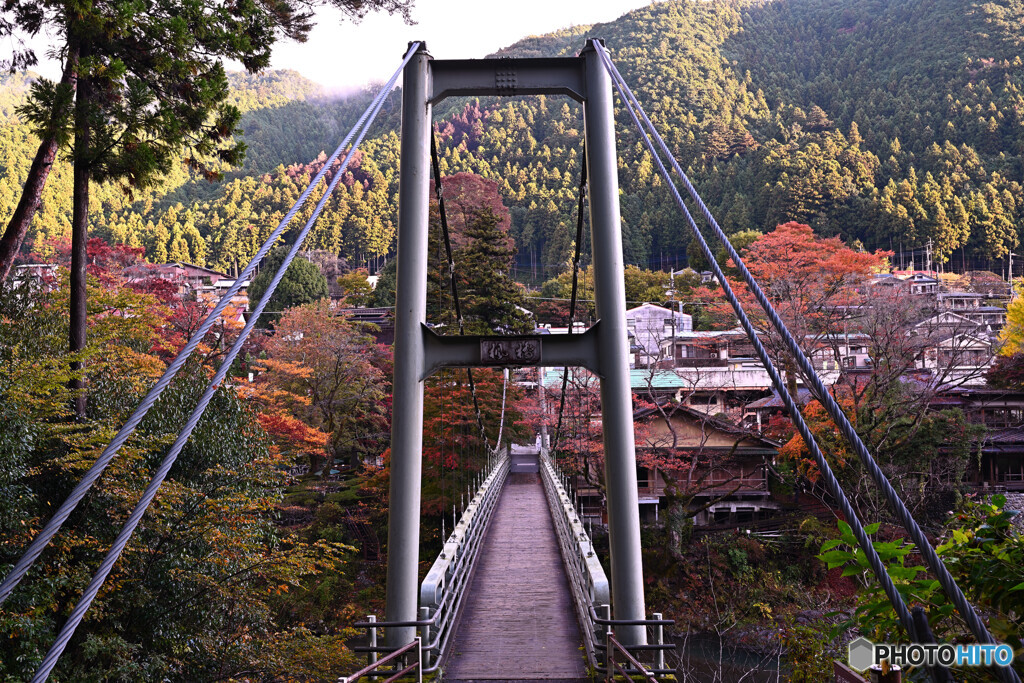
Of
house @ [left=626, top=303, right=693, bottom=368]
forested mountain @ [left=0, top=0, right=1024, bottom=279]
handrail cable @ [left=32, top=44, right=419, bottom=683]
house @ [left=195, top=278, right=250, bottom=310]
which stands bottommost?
handrail cable @ [left=32, top=44, right=419, bottom=683]

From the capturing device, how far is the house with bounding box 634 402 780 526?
1546 centimetres

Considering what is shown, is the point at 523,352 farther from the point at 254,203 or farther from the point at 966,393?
the point at 254,203

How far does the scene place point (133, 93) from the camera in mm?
5750

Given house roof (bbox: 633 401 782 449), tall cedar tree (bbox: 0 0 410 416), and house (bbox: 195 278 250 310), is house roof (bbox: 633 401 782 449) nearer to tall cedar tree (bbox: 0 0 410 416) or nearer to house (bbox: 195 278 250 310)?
house (bbox: 195 278 250 310)

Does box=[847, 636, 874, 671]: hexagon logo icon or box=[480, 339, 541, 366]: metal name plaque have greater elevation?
box=[480, 339, 541, 366]: metal name plaque

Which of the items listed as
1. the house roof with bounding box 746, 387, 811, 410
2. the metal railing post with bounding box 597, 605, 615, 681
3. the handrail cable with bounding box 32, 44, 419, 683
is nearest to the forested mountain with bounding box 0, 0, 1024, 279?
the house roof with bounding box 746, 387, 811, 410

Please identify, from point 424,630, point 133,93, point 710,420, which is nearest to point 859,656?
point 424,630

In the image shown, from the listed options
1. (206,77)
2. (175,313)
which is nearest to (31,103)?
(206,77)

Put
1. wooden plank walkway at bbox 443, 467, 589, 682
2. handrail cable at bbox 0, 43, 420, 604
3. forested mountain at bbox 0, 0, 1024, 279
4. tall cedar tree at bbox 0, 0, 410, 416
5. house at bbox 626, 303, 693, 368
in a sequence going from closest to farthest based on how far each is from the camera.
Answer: handrail cable at bbox 0, 43, 420, 604
wooden plank walkway at bbox 443, 467, 589, 682
tall cedar tree at bbox 0, 0, 410, 416
house at bbox 626, 303, 693, 368
forested mountain at bbox 0, 0, 1024, 279

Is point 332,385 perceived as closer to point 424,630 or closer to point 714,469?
point 714,469

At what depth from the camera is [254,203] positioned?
3459cm

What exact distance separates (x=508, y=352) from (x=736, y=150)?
122 feet

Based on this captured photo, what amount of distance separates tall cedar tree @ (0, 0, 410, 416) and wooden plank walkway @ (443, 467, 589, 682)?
12.3 feet

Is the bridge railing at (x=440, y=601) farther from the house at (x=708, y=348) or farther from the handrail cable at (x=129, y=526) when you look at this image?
the house at (x=708, y=348)
